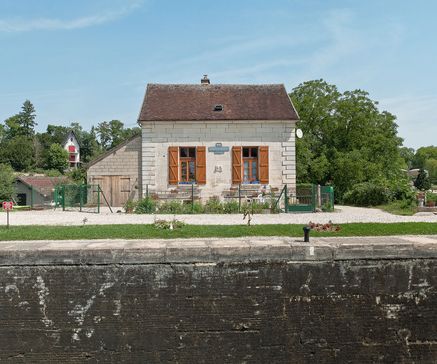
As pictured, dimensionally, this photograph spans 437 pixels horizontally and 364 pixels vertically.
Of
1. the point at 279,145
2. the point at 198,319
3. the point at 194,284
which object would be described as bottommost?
→ the point at 198,319

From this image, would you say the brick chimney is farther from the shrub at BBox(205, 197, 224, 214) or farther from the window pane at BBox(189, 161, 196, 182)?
the shrub at BBox(205, 197, 224, 214)

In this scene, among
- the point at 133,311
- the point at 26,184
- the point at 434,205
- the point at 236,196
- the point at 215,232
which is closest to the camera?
the point at 133,311

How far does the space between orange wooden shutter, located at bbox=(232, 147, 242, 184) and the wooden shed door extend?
5.44 metres

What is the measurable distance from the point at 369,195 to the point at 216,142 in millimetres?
9562

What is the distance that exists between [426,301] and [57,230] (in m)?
8.97

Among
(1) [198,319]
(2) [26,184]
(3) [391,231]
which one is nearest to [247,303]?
Answer: (1) [198,319]

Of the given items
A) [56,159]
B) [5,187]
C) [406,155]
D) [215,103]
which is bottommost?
[5,187]

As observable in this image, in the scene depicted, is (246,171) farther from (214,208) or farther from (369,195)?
(369,195)

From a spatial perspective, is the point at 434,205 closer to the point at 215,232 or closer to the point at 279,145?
the point at 279,145

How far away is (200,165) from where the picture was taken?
71.1 ft

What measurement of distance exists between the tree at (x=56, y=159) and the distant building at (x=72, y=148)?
44.6 feet

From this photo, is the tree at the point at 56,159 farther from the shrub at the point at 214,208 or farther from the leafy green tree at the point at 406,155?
the shrub at the point at 214,208

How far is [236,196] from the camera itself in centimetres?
2159

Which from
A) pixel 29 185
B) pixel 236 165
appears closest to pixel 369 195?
pixel 236 165
